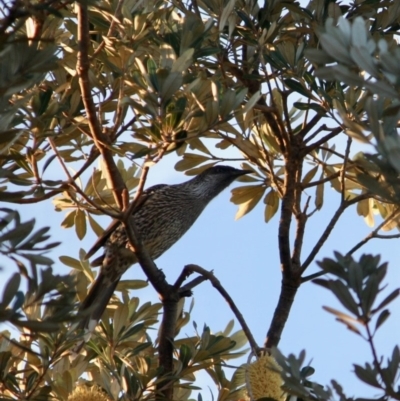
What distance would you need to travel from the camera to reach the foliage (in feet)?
5.38

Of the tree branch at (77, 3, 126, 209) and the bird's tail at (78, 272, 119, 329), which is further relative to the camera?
the bird's tail at (78, 272, 119, 329)

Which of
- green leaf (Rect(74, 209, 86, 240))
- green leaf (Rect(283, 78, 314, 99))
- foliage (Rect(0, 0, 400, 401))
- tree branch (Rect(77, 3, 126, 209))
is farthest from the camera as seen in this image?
green leaf (Rect(74, 209, 86, 240))

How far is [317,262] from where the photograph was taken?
157 cm

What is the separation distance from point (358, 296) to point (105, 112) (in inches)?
88.1

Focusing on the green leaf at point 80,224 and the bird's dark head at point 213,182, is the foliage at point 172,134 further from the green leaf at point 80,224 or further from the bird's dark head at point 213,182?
the bird's dark head at point 213,182

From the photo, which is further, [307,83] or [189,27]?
[307,83]

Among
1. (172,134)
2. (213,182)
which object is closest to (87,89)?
(172,134)

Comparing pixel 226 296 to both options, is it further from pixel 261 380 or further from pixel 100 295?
pixel 100 295

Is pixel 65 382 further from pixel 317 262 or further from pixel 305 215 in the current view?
pixel 317 262

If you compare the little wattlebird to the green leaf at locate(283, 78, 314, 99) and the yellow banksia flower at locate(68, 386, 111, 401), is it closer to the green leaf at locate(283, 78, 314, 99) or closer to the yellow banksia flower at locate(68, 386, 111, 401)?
the green leaf at locate(283, 78, 314, 99)

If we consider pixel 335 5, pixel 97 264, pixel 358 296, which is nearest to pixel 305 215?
pixel 335 5

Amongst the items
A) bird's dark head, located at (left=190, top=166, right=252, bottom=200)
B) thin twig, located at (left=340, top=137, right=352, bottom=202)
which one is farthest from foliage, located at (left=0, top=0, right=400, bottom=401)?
bird's dark head, located at (left=190, top=166, right=252, bottom=200)

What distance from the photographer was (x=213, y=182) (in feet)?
20.6

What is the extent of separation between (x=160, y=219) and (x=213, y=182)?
0.67 m
